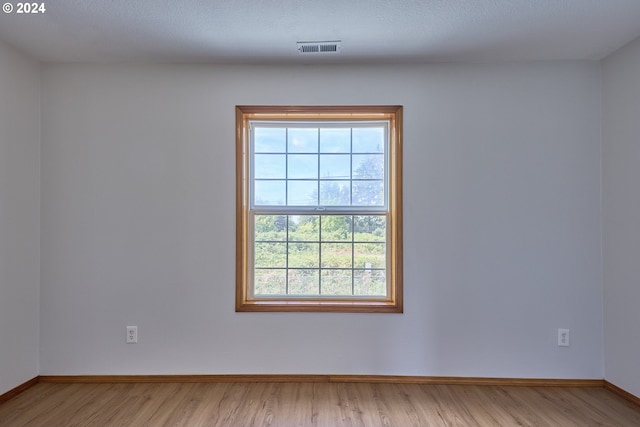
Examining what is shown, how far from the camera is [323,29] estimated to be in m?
2.30

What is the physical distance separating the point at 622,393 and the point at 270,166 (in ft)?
9.84

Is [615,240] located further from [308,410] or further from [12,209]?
[12,209]

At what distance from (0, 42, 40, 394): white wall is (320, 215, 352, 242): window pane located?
217cm

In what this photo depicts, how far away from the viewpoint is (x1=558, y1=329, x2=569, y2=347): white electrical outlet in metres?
2.73

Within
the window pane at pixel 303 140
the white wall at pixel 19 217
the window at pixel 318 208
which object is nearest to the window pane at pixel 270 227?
the window at pixel 318 208

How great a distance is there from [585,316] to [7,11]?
169 inches

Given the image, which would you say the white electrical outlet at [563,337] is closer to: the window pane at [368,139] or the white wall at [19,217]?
the window pane at [368,139]

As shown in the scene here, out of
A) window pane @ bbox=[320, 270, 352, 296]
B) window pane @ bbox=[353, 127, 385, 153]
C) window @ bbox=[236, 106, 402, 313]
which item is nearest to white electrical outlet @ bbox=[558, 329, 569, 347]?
window @ bbox=[236, 106, 402, 313]

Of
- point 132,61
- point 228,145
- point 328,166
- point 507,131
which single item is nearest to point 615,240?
point 507,131

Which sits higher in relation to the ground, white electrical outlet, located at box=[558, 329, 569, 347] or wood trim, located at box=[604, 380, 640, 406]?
white electrical outlet, located at box=[558, 329, 569, 347]

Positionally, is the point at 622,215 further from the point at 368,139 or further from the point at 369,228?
the point at 368,139

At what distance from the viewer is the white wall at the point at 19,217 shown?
8.14 ft

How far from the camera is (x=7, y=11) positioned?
211 centimetres

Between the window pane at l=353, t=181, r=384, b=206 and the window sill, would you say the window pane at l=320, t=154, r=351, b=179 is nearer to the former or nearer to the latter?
the window pane at l=353, t=181, r=384, b=206
